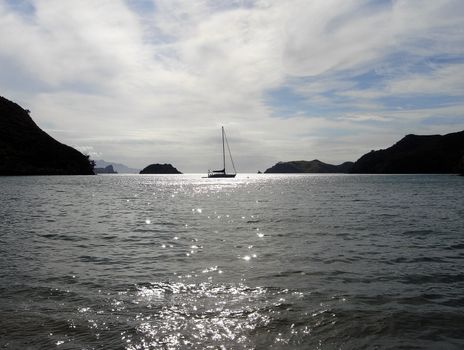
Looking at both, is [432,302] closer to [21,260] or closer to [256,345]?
[256,345]

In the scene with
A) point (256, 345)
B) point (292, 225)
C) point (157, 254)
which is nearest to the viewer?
point (256, 345)

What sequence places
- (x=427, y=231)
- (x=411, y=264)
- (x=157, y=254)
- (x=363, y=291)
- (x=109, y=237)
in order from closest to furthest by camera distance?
1. (x=363, y=291)
2. (x=411, y=264)
3. (x=157, y=254)
4. (x=109, y=237)
5. (x=427, y=231)

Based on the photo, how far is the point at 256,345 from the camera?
8805 mm

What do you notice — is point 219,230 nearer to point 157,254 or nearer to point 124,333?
point 157,254

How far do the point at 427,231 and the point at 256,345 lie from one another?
23.3 m

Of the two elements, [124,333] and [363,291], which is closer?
[124,333]

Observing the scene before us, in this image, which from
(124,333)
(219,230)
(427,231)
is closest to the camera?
(124,333)

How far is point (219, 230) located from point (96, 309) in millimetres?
18393

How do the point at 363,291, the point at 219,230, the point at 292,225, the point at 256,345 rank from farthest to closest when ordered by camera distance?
the point at 292,225
the point at 219,230
the point at 363,291
the point at 256,345

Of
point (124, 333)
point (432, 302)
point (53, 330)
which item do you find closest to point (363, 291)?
point (432, 302)

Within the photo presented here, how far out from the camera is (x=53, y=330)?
9.55 metres

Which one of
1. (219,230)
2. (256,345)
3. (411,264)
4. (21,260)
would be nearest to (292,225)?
(219,230)

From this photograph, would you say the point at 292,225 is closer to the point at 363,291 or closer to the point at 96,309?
the point at 363,291

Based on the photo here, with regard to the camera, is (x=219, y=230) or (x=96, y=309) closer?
(x=96, y=309)
